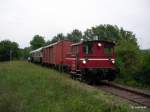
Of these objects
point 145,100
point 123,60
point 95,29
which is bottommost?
point 145,100

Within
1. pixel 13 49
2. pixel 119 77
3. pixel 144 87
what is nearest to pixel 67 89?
pixel 144 87

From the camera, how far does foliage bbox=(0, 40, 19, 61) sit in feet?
305

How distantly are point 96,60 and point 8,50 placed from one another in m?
76.1

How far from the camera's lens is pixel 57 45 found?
3353 cm

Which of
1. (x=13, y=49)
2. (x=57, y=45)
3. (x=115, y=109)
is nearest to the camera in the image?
(x=115, y=109)

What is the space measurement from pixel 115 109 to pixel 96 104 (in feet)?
4.17

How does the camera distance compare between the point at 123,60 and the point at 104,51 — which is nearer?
the point at 104,51

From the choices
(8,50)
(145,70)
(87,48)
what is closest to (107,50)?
(87,48)

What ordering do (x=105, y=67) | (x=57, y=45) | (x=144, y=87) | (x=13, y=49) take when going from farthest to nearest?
(x=13, y=49) < (x=57, y=45) < (x=105, y=67) < (x=144, y=87)

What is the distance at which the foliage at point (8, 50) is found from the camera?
93.0 m

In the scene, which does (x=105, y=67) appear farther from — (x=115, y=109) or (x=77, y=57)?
(x=115, y=109)

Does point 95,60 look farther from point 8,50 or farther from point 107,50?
point 8,50

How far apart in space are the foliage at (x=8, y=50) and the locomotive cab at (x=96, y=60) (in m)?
71.7

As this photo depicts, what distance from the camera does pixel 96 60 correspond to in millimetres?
20844
